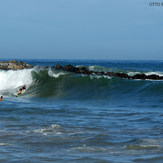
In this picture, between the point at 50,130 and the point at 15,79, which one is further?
the point at 15,79

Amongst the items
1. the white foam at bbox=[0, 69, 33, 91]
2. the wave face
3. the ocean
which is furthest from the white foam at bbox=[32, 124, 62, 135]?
the white foam at bbox=[0, 69, 33, 91]

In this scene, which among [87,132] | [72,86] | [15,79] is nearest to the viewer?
[87,132]

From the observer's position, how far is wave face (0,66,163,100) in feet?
66.1

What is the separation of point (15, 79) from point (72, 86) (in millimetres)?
5936

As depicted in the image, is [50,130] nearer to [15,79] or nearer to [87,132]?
[87,132]

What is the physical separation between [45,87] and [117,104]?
8.35 meters

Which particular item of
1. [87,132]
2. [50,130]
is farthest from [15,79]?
[87,132]

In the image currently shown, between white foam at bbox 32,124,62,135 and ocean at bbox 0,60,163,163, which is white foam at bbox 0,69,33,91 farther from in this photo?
white foam at bbox 32,124,62,135

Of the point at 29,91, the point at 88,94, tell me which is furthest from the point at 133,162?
the point at 29,91

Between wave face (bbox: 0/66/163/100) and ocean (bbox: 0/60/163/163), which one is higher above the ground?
wave face (bbox: 0/66/163/100)

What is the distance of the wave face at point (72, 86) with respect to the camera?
20148 millimetres

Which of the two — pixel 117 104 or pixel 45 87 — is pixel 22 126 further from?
pixel 45 87

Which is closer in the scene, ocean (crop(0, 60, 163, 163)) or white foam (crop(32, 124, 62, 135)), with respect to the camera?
ocean (crop(0, 60, 163, 163))

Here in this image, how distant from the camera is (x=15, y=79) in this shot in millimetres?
27266
